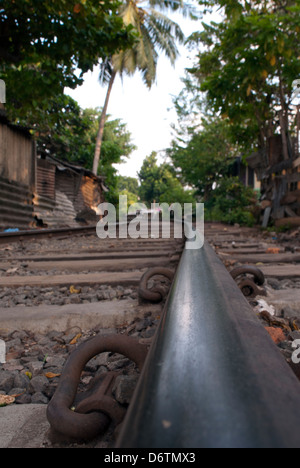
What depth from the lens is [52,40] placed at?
679cm

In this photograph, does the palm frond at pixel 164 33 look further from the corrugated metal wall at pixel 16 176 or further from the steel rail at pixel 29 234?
the steel rail at pixel 29 234

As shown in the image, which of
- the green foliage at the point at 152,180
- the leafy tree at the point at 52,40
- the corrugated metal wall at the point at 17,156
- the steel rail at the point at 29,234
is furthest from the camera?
the green foliage at the point at 152,180

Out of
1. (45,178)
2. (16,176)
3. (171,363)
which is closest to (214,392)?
(171,363)

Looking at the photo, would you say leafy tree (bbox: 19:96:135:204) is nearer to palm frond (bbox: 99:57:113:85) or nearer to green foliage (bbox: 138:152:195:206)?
palm frond (bbox: 99:57:113:85)

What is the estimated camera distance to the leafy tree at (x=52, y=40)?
6.28m

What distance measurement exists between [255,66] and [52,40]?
4472 millimetres

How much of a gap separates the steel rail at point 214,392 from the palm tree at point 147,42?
18954 mm

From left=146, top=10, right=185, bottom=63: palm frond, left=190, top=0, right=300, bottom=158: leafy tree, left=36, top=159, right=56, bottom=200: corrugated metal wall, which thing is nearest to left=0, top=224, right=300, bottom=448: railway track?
left=190, top=0, right=300, bottom=158: leafy tree

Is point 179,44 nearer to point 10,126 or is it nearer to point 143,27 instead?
point 143,27

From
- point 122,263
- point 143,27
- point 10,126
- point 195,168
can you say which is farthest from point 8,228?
point 143,27

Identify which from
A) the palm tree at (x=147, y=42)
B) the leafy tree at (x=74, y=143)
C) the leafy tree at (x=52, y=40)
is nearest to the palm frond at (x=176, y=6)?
the palm tree at (x=147, y=42)

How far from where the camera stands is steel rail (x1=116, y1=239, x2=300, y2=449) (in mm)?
327

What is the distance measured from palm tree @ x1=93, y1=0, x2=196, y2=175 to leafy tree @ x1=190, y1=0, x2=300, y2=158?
40.6 feet

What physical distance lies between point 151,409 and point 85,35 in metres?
7.75
